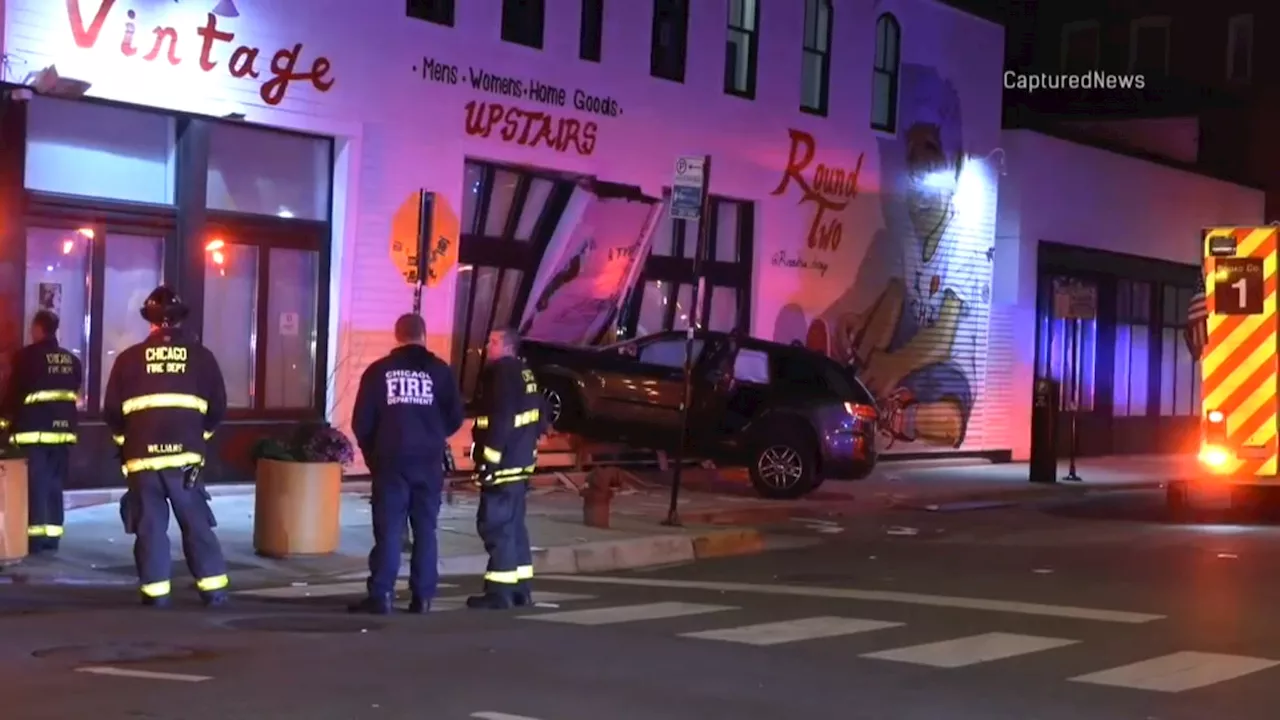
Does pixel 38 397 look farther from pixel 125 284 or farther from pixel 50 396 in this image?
pixel 125 284

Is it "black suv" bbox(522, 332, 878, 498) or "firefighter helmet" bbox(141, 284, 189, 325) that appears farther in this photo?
"black suv" bbox(522, 332, 878, 498)

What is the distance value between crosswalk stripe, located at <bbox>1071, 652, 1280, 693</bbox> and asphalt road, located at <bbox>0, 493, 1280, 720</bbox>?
0.02 m

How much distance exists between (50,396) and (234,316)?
4992 millimetres

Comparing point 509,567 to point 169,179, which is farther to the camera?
point 169,179

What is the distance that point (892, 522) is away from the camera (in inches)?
775

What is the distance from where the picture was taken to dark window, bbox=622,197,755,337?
23.5 meters

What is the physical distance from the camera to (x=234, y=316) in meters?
18.5

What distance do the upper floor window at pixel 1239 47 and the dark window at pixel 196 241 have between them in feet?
103

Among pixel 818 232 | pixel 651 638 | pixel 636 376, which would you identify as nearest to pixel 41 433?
pixel 651 638

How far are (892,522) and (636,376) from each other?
3.42 m

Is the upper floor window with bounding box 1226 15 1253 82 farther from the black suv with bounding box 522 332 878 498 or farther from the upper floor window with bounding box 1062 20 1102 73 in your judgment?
the black suv with bounding box 522 332 878 498

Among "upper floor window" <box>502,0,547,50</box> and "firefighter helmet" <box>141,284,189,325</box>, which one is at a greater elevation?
"upper floor window" <box>502,0,547,50</box>

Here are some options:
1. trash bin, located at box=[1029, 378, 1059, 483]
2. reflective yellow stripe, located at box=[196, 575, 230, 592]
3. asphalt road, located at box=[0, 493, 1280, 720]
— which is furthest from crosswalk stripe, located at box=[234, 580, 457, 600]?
trash bin, located at box=[1029, 378, 1059, 483]

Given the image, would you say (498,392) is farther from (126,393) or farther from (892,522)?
(892,522)
